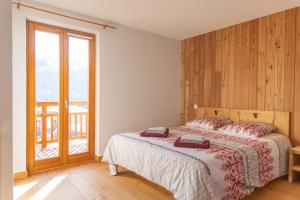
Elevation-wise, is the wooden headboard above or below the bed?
above

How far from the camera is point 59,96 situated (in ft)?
10.6

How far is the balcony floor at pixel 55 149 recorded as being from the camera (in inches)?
123

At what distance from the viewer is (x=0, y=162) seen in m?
1.29

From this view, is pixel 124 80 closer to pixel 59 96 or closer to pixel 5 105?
pixel 59 96

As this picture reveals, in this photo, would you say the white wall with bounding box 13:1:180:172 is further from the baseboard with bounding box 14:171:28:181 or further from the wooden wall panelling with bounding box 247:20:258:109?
the wooden wall panelling with bounding box 247:20:258:109

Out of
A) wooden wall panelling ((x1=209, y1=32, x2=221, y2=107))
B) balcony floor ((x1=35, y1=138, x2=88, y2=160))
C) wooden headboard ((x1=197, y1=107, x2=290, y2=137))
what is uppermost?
wooden wall panelling ((x1=209, y1=32, x2=221, y2=107))

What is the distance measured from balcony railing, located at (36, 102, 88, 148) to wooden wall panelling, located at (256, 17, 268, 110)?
9.19 ft

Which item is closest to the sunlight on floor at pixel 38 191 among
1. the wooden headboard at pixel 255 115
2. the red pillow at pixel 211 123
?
the red pillow at pixel 211 123

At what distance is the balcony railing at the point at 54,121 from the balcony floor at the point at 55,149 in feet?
0.18

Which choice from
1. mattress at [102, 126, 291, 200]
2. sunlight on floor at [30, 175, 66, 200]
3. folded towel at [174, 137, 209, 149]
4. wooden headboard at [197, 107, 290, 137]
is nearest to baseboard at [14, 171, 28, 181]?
sunlight on floor at [30, 175, 66, 200]

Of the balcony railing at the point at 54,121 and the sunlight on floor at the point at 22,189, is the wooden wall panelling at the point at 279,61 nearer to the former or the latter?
the balcony railing at the point at 54,121

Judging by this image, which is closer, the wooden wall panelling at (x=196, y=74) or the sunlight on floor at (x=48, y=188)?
the sunlight on floor at (x=48, y=188)

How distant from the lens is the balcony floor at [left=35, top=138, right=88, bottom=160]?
3.12 meters

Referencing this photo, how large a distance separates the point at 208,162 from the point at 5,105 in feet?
5.33
